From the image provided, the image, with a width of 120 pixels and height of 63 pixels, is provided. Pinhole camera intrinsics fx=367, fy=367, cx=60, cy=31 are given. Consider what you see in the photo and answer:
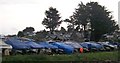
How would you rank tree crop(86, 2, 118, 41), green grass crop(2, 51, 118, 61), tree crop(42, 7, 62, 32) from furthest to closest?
tree crop(42, 7, 62, 32) < tree crop(86, 2, 118, 41) < green grass crop(2, 51, 118, 61)

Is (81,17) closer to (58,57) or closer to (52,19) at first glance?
(52,19)

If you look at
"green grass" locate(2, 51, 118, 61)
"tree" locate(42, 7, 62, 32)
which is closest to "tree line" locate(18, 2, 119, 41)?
"tree" locate(42, 7, 62, 32)

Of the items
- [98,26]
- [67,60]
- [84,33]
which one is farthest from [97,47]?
[84,33]

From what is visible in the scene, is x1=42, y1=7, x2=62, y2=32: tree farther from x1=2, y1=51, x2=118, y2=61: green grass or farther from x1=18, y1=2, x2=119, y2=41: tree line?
x1=2, y1=51, x2=118, y2=61: green grass

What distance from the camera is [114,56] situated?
3428cm

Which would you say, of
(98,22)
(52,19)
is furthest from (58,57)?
(52,19)

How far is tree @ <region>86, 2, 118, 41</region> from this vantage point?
235 feet

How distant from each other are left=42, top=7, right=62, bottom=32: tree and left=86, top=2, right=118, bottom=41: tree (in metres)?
8.22

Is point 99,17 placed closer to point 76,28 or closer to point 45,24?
point 76,28

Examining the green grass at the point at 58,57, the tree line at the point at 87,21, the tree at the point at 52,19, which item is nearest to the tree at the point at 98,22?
the tree line at the point at 87,21

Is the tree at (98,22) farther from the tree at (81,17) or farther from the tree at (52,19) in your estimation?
the tree at (52,19)

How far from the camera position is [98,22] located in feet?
235

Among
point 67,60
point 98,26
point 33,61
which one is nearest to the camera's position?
point 33,61

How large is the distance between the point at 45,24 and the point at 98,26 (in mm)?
13209
